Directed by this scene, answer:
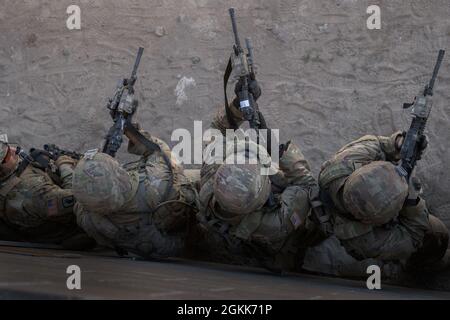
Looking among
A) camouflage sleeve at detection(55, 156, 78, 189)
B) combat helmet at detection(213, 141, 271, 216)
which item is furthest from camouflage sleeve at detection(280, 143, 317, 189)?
camouflage sleeve at detection(55, 156, 78, 189)

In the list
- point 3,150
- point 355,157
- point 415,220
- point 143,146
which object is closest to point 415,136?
point 355,157

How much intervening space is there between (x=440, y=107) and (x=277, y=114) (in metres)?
1.38

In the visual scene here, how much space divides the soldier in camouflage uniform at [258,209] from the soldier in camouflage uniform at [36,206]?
1020 millimetres

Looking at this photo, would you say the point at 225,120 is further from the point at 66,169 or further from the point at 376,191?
the point at 376,191

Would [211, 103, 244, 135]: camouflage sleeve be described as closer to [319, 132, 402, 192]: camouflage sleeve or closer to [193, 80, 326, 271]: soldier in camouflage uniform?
[193, 80, 326, 271]: soldier in camouflage uniform

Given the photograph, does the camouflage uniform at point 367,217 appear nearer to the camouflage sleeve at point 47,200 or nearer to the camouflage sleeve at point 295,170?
the camouflage sleeve at point 295,170

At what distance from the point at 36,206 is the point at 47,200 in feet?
0.31

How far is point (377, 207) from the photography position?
347 cm

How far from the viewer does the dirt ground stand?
5613 mm

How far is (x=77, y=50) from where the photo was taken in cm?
711

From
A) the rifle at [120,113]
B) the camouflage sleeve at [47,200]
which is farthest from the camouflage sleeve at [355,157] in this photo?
the camouflage sleeve at [47,200]

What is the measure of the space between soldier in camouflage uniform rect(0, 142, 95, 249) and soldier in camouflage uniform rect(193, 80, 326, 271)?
1020 mm

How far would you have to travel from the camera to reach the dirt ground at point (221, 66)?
18.4 feet

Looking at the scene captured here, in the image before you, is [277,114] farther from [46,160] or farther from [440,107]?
[46,160]
